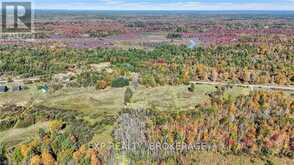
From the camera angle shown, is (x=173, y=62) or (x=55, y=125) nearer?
(x=55, y=125)

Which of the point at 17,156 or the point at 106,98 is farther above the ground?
the point at 106,98

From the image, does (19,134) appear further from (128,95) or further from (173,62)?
(173,62)

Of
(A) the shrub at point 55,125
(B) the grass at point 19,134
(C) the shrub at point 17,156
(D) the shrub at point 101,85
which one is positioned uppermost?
(D) the shrub at point 101,85

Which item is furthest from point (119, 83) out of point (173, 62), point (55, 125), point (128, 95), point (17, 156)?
point (17, 156)

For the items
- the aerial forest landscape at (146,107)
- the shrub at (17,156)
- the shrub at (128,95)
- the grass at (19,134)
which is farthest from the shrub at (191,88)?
the shrub at (17,156)

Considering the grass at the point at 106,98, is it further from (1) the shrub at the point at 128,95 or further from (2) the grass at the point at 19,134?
(2) the grass at the point at 19,134

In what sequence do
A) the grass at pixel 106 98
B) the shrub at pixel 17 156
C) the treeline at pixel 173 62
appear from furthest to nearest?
the treeline at pixel 173 62 → the grass at pixel 106 98 → the shrub at pixel 17 156

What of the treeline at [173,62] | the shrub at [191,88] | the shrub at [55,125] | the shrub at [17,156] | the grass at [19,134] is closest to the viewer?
the shrub at [17,156]

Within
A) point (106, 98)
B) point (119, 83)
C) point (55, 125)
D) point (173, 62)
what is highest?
point (173, 62)

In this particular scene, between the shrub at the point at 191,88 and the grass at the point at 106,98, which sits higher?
the shrub at the point at 191,88

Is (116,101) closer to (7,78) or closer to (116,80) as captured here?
(116,80)

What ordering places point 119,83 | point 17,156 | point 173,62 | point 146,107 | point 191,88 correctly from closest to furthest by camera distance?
point 17,156 < point 146,107 < point 191,88 < point 119,83 < point 173,62

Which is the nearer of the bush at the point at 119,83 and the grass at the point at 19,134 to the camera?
the grass at the point at 19,134
